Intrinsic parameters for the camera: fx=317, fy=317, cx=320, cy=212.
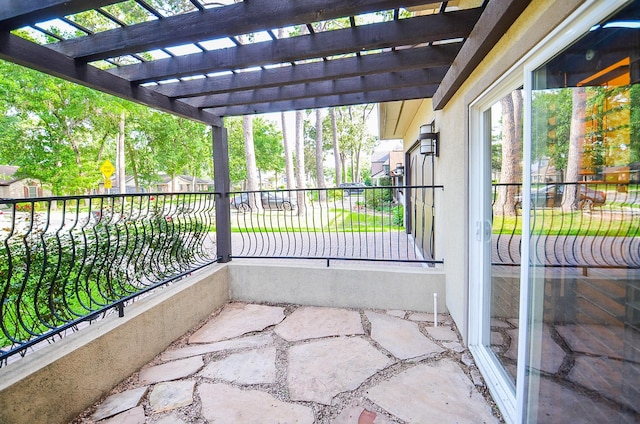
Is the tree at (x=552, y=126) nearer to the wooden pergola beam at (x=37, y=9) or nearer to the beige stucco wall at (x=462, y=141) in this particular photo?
the beige stucco wall at (x=462, y=141)

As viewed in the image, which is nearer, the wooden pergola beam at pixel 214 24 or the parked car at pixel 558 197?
the parked car at pixel 558 197

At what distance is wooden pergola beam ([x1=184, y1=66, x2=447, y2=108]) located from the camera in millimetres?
2822

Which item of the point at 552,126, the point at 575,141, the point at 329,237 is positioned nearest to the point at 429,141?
the point at 329,237

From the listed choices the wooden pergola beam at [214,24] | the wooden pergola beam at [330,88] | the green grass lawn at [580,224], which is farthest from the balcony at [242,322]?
the wooden pergola beam at [330,88]

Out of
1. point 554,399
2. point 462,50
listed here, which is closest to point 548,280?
point 554,399

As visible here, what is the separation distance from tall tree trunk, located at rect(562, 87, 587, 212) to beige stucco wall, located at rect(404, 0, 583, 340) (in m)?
0.29

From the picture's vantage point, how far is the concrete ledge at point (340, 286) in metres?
3.27

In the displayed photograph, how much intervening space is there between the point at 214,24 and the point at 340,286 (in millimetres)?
2653

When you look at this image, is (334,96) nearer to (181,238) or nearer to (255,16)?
(255,16)

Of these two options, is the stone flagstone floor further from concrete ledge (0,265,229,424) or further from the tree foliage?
the tree foliage

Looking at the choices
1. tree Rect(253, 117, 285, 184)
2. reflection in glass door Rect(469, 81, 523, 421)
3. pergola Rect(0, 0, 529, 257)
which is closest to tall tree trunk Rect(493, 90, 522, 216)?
reflection in glass door Rect(469, 81, 523, 421)

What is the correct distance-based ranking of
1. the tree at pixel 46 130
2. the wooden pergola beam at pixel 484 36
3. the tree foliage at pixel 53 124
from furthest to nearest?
the tree at pixel 46 130 < the tree foliage at pixel 53 124 < the wooden pergola beam at pixel 484 36

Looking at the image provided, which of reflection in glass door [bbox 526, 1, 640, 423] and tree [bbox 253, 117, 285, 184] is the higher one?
tree [bbox 253, 117, 285, 184]

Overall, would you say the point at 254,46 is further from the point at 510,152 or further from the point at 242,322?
the point at 242,322
